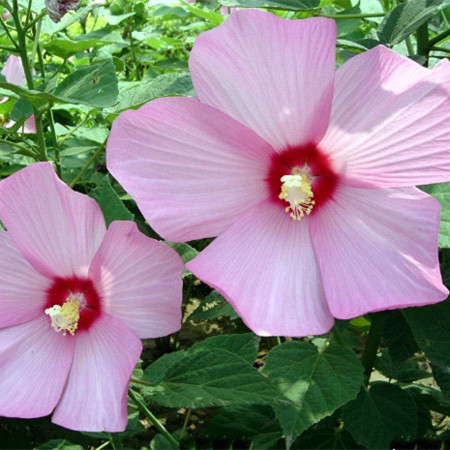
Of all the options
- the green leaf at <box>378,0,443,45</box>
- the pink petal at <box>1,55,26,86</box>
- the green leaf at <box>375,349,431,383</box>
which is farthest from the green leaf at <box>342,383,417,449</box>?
the pink petal at <box>1,55,26,86</box>

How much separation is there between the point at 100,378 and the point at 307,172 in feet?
A: 1.29

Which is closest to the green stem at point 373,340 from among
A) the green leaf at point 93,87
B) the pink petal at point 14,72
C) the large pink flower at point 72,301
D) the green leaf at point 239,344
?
the green leaf at point 239,344

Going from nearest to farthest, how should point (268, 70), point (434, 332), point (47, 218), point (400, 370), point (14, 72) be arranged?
point (268, 70)
point (47, 218)
point (434, 332)
point (400, 370)
point (14, 72)

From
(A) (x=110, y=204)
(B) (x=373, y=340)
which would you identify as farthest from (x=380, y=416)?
(A) (x=110, y=204)

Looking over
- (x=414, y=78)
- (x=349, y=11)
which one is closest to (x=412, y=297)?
(x=414, y=78)

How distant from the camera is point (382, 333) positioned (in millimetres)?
1410

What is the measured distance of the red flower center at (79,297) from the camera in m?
1.02

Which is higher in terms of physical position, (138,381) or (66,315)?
(66,315)

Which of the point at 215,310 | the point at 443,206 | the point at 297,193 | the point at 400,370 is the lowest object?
the point at 400,370

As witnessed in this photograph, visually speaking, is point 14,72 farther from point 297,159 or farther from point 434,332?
point 434,332

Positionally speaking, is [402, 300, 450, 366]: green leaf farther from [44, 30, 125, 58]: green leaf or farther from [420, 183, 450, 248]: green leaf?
[44, 30, 125, 58]: green leaf

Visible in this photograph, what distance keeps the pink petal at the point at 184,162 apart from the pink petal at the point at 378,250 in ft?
0.41

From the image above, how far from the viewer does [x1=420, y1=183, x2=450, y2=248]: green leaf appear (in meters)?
0.96

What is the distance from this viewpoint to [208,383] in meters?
1.07
